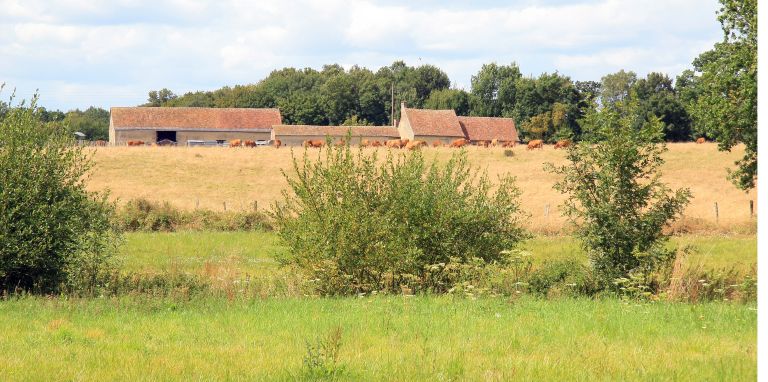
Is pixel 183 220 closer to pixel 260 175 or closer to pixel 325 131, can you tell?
pixel 260 175

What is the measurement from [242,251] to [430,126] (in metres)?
80.1

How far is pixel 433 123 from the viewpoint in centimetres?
11506

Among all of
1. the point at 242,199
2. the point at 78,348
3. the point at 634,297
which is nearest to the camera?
the point at 78,348

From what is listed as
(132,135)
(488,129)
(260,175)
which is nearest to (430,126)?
(488,129)

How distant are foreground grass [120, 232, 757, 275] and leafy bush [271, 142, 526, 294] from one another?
468 centimetres

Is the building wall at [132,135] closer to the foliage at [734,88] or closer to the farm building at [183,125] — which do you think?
the farm building at [183,125]

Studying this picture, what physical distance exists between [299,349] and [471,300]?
5.94 meters

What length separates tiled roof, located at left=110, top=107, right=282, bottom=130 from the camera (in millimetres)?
108562

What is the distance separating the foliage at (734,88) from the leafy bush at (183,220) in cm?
2505

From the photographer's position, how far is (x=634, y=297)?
1908 cm

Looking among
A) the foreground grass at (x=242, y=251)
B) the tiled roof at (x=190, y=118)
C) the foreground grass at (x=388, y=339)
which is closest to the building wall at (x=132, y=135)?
the tiled roof at (x=190, y=118)

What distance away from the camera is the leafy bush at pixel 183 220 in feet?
156

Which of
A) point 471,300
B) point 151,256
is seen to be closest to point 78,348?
point 471,300

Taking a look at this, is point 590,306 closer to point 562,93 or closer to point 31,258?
point 31,258
